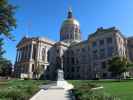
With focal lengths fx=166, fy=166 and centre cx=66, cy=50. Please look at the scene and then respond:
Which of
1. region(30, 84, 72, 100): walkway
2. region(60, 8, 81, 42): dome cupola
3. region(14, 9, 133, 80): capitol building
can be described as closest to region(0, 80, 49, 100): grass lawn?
region(30, 84, 72, 100): walkway

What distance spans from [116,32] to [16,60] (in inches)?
1947

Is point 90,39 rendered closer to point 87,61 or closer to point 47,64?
point 87,61

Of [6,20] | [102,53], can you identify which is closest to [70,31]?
[102,53]

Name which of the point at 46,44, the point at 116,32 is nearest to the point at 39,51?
the point at 46,44

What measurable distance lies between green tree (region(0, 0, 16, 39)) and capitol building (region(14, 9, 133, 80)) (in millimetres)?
42100

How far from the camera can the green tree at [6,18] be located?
676 inches

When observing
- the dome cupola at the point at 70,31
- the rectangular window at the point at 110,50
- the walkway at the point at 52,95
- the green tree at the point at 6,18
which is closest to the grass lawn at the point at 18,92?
the walkway at the point at 52,95

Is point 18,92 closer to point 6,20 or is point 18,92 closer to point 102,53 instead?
point 6,20

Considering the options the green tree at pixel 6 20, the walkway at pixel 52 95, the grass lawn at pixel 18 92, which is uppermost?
the green tree at pixel 6 20

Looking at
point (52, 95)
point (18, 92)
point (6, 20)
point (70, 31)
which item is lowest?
point (52, 95)

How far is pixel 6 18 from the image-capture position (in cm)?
1753

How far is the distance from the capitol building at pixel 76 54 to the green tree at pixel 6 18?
42.1 m

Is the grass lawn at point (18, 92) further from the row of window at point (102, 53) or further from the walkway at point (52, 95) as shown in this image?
the row of window at point (102, 53)

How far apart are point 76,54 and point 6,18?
6693 centimetres
